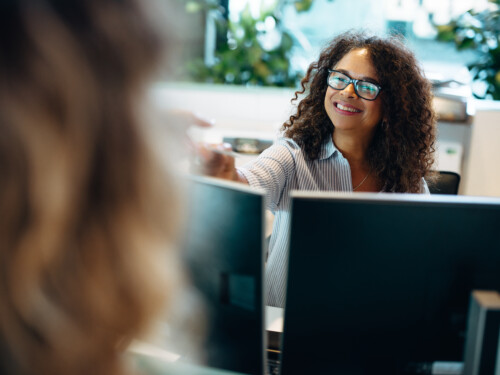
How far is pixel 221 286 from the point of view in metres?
0.84

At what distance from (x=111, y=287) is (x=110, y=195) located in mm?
91

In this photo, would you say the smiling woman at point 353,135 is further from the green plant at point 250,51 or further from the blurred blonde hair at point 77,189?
the green plant at point 250,51

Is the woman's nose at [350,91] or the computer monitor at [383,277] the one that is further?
the woman's nose at [350,91]

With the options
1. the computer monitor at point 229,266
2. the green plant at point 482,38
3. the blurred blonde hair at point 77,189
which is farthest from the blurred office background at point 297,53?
the blurred blonde hair at point 77,189

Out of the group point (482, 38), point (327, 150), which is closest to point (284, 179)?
point (327, 150)

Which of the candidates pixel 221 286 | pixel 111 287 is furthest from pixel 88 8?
pixel 221 286

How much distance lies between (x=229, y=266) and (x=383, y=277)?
259mm

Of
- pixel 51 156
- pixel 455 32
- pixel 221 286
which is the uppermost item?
pixel 455 32

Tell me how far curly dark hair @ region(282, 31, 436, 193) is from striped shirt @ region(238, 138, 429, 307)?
0.15 feet

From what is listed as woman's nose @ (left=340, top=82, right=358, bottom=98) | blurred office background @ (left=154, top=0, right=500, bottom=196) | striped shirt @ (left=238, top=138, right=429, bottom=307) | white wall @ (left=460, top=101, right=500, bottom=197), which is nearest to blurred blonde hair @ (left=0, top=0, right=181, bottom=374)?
striped shirt @ (left=238, top=138, right=429, bottom=307)

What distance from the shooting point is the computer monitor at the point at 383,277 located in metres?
0.80

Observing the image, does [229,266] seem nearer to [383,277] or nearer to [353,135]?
[383,277]

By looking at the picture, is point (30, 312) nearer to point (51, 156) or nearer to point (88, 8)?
point (51, 156)

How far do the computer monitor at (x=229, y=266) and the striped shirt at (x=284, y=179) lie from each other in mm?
678
